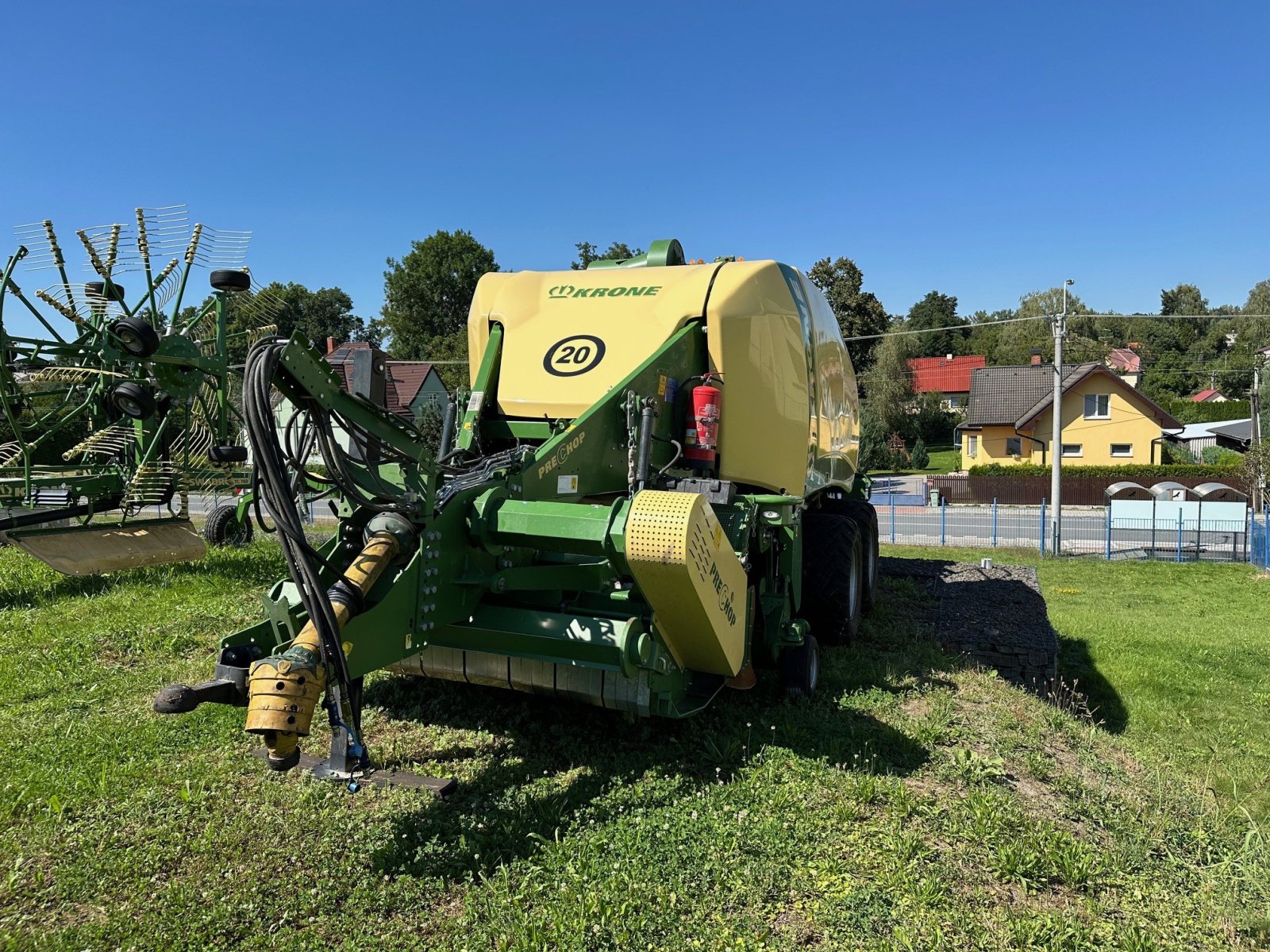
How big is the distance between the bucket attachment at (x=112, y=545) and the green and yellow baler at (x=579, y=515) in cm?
432

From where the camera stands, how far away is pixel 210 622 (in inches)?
266

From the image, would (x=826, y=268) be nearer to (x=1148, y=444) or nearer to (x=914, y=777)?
(x=1148, y=444)

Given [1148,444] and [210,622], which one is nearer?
[210,622]

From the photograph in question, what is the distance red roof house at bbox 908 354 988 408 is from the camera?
2389 inches

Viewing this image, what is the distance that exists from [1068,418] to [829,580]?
3435 cm

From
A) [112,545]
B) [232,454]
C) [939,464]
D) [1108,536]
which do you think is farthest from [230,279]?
[939,464]

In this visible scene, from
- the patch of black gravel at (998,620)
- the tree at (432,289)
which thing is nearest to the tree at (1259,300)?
the tree at (432,289)

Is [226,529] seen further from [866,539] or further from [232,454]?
[866,539]

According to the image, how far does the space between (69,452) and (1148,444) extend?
38.2m

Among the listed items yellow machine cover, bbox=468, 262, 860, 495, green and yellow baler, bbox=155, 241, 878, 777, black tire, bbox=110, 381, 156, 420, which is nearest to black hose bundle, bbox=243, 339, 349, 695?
green and yellow baler, bbox=155, 241, 878, 777

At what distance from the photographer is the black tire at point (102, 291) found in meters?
8.62

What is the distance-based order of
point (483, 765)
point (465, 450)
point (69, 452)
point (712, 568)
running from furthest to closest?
point (69, 452)
point (465, 450)
point (483, 765)
point (712, 568)

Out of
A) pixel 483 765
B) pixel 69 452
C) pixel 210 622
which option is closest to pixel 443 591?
pixel 483 765

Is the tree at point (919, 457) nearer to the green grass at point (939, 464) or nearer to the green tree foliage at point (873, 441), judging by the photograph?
the green grass at point (939, 464)
